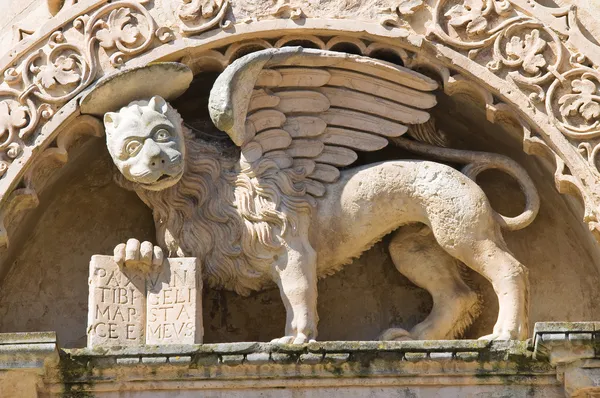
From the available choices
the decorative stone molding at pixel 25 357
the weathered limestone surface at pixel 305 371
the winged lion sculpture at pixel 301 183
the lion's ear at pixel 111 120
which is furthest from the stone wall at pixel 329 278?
the decorative stone molding at pixel 25 357

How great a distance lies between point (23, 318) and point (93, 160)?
93cm

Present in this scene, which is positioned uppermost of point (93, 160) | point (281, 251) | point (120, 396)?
point (93, 160)

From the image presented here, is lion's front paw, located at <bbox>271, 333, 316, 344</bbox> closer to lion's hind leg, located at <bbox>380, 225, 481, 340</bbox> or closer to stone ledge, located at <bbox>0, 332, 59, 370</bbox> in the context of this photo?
lion's hind leg, located at <bbox>380, 225, 481, 340</bbox>

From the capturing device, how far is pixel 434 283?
423 inches

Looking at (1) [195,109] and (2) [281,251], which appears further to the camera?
(1) [195,109]

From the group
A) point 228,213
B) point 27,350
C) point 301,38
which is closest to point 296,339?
point 228,213

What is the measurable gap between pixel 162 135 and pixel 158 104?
21 centimetres

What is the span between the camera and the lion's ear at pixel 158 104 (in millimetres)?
10500

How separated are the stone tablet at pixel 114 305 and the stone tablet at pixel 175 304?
5 centimetres

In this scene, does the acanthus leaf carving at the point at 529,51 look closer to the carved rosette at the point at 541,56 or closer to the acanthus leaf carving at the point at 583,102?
the carved rosette at the point at 541,56

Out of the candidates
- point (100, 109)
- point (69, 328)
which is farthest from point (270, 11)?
point (69, 328)

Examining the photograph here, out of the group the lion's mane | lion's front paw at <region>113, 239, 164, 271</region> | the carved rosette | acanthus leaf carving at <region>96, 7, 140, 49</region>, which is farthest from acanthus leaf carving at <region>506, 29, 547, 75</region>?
lion's front paw at <region>113, 239, 164, 271</region>

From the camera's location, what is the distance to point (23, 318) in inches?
430

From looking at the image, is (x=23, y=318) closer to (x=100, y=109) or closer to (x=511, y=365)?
(x=100, y=109)
